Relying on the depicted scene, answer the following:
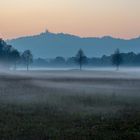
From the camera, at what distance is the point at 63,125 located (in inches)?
872

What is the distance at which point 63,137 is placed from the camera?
63.7 feet

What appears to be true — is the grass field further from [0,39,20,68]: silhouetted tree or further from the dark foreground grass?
[0,39,20,68]: silhouetted tree

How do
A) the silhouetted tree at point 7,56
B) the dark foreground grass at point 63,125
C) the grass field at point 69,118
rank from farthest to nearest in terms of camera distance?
the silhouetted tree at point 7,56 < the grass field at point 69,118 < the dark foreground grass at point 63,125

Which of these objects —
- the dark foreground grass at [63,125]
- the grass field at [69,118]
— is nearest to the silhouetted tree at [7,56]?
the grass field at [69,118]

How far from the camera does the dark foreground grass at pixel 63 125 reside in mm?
19703

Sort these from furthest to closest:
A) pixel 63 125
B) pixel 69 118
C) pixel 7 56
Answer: pixel 7 56
pixel 69 118
pixel 63 125

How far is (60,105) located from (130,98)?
7.88m

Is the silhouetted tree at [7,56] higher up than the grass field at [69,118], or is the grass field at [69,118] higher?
the silhouetted tree at [7,56]

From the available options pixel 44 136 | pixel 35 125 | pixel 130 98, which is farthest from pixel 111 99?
pixel 44 136

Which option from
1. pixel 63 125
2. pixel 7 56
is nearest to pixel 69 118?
pixel 63 125

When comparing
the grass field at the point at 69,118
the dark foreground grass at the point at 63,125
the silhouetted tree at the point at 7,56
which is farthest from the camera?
the silhouetted tree at the point at 7,56

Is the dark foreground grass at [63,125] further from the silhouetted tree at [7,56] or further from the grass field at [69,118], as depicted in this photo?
the silhouetted tree at [7,56]

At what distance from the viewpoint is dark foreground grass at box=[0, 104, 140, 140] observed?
19703 mm

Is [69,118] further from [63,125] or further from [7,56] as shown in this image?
[7,56]
